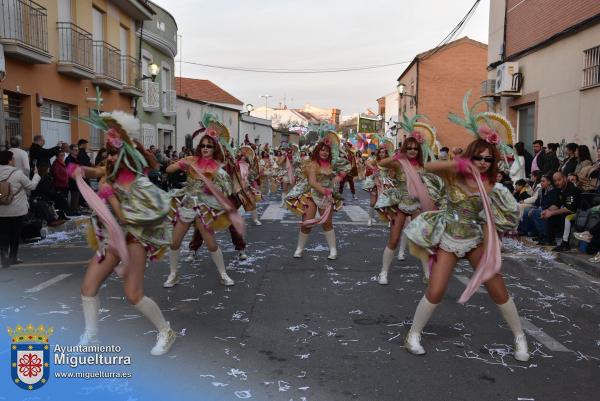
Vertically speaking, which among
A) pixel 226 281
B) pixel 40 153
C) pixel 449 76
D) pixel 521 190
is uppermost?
pixel 449 76

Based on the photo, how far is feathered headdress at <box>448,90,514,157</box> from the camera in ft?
13.3

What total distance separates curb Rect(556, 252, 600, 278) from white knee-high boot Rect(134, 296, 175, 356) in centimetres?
600

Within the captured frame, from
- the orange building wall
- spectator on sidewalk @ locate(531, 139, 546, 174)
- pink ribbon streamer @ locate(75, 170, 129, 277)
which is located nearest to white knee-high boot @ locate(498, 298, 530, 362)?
pink ribbon streamer @ locate(75, 170, 129, 277)

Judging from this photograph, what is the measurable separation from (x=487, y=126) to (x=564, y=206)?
551 cm

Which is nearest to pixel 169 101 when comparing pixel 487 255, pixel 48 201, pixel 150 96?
pixel 150 96

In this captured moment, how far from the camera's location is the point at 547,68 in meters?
14.1

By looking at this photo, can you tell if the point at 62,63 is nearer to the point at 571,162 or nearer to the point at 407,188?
the point at 407,188

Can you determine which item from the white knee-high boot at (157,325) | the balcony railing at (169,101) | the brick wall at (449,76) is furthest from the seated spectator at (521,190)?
the brick wall at (449,76)

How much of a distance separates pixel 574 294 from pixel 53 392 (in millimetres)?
5608

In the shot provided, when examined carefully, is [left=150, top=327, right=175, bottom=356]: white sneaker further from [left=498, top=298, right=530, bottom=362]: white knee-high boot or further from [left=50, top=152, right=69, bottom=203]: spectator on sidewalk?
[left=50, top=152, right=69, bottom=203]: spectator on sidewalk

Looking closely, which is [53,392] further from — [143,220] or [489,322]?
[489,322]

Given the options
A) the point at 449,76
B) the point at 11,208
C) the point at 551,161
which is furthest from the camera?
the point at 449,76

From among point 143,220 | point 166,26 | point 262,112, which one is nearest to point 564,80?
point 143,220

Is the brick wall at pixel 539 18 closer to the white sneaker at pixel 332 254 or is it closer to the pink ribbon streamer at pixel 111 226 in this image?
the white sneaker at pixel 332 254
